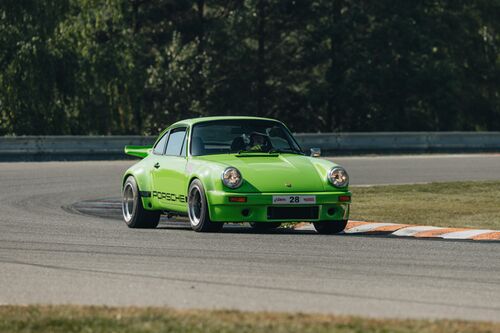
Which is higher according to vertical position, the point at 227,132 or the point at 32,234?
the point at 227,132

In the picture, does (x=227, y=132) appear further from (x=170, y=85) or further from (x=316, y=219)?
(x=170, y=85)

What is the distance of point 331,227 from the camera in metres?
15.0

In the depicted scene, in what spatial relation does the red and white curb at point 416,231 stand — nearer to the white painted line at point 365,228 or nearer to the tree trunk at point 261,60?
the white painted line at point 365,228

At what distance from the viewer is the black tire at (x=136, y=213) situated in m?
16.0

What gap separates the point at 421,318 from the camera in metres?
8.27

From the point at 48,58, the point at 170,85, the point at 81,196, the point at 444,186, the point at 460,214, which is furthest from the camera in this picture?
the point at 170,85

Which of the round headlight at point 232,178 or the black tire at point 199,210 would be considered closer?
the round headlight at point 232,178

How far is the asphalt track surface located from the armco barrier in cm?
1647

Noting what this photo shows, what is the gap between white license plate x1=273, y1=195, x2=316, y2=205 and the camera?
14422 mm

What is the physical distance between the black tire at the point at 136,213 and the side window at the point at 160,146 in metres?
0.47

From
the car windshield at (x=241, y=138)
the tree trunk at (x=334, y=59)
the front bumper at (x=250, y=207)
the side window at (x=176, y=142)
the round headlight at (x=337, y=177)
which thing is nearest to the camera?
the front bumper at (x=250, y=207)

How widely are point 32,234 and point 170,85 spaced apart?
117 feet

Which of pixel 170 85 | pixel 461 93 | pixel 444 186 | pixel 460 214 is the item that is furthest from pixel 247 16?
pixel 460 214

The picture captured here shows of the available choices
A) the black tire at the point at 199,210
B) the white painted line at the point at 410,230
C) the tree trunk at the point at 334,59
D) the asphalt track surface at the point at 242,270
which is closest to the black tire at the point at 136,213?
the asphalt track surface at the point at 242,270
